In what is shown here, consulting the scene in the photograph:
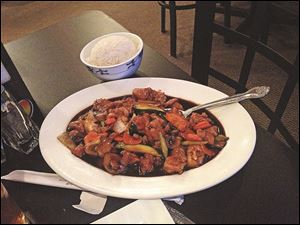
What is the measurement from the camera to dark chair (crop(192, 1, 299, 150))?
0.87m

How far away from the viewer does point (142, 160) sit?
2.15 feet

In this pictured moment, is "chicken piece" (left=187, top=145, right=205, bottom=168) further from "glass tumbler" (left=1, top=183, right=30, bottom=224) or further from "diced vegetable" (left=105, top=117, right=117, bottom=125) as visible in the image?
"glass tumbler" (left=1, top=183, right=30, bottom=224)

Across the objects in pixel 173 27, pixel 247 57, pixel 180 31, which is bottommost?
pixel 180 31

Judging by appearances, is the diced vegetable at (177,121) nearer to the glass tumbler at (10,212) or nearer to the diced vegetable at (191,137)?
the diced vegetable at (191,137)

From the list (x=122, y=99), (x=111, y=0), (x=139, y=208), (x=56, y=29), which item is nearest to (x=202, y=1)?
(x=122, y=99)

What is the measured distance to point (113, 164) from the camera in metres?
0.65

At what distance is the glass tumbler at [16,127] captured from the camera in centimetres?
73

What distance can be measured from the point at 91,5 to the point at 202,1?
8.44ft

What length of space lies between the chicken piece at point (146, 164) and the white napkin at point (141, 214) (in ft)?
0.19

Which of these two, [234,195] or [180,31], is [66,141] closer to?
[234,195]

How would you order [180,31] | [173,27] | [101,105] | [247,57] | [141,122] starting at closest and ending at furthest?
[141,122] < [101,105] < [247,57] < [173,27] < [180,31]

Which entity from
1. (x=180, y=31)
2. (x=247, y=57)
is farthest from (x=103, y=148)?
(x=180, y=31)

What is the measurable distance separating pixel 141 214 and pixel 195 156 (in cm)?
16

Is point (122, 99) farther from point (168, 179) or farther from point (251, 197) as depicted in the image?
point (251, 197)
